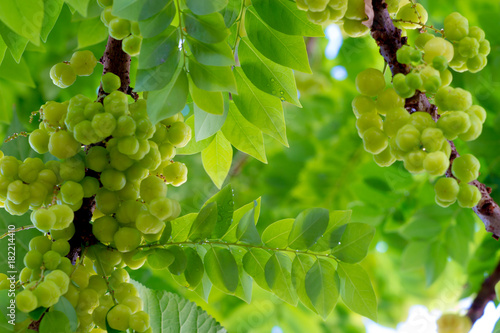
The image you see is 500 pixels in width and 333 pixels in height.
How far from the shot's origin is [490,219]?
614 mm

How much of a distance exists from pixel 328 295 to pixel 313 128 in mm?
1493

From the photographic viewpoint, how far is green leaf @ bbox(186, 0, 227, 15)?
2.05 ft

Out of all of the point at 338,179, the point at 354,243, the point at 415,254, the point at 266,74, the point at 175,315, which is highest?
the point at 266,74

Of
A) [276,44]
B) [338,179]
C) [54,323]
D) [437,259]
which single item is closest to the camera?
[54,323]

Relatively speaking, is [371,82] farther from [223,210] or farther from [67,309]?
[67,309]

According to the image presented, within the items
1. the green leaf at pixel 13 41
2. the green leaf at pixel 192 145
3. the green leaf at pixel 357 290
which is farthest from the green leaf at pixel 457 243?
the green leaf at pixel 13 41

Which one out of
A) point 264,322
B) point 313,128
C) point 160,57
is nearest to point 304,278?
point 160,57

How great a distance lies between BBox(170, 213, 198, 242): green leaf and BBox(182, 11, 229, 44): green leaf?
27 cm

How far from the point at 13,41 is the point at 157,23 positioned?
0.25m

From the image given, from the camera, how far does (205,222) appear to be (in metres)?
0.75

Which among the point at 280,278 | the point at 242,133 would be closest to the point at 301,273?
the point at 280,278

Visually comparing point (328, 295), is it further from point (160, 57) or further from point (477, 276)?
point (477, 276)

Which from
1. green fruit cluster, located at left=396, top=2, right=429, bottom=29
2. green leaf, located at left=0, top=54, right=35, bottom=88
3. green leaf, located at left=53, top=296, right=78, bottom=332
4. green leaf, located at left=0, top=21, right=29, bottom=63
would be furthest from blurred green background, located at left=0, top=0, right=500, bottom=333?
green fruit cluster, located at left=396, top=2, right=429, bottom=29

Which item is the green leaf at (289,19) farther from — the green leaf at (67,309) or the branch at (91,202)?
the green leaf at (67,309)
